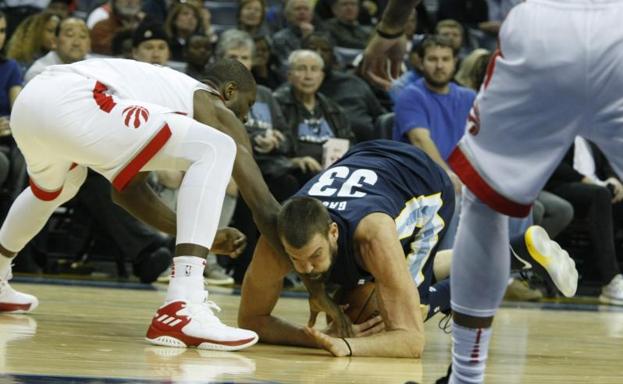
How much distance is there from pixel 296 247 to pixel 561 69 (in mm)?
1714

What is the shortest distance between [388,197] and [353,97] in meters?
4.58

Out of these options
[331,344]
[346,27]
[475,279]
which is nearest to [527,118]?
[475,279]

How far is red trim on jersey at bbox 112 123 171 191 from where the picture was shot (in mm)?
4477

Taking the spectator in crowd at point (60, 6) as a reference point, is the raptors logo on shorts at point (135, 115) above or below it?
above

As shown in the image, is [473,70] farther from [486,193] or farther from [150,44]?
[486,193]

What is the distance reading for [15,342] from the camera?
166 inches

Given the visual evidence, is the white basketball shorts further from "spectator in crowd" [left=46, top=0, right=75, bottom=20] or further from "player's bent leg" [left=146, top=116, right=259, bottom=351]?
"spectator in crowd" [left=46, top=0, right=75, bottom=20]

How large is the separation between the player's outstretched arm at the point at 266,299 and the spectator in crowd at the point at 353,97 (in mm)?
4477

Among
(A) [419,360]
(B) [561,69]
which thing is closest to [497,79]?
(B) [561,69]

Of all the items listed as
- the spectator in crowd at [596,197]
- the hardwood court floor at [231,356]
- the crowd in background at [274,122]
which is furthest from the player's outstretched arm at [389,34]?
the spectator in crowd at [596,197]

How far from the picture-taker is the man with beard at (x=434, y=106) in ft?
27.5

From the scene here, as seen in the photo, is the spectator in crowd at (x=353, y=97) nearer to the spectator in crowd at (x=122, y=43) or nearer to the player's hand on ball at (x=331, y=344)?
the spectator in crowd at (x=122, y=43)

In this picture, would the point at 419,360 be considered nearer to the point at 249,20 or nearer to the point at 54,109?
the point at 54,109

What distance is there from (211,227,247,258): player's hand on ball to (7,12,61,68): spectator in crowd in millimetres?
4727
